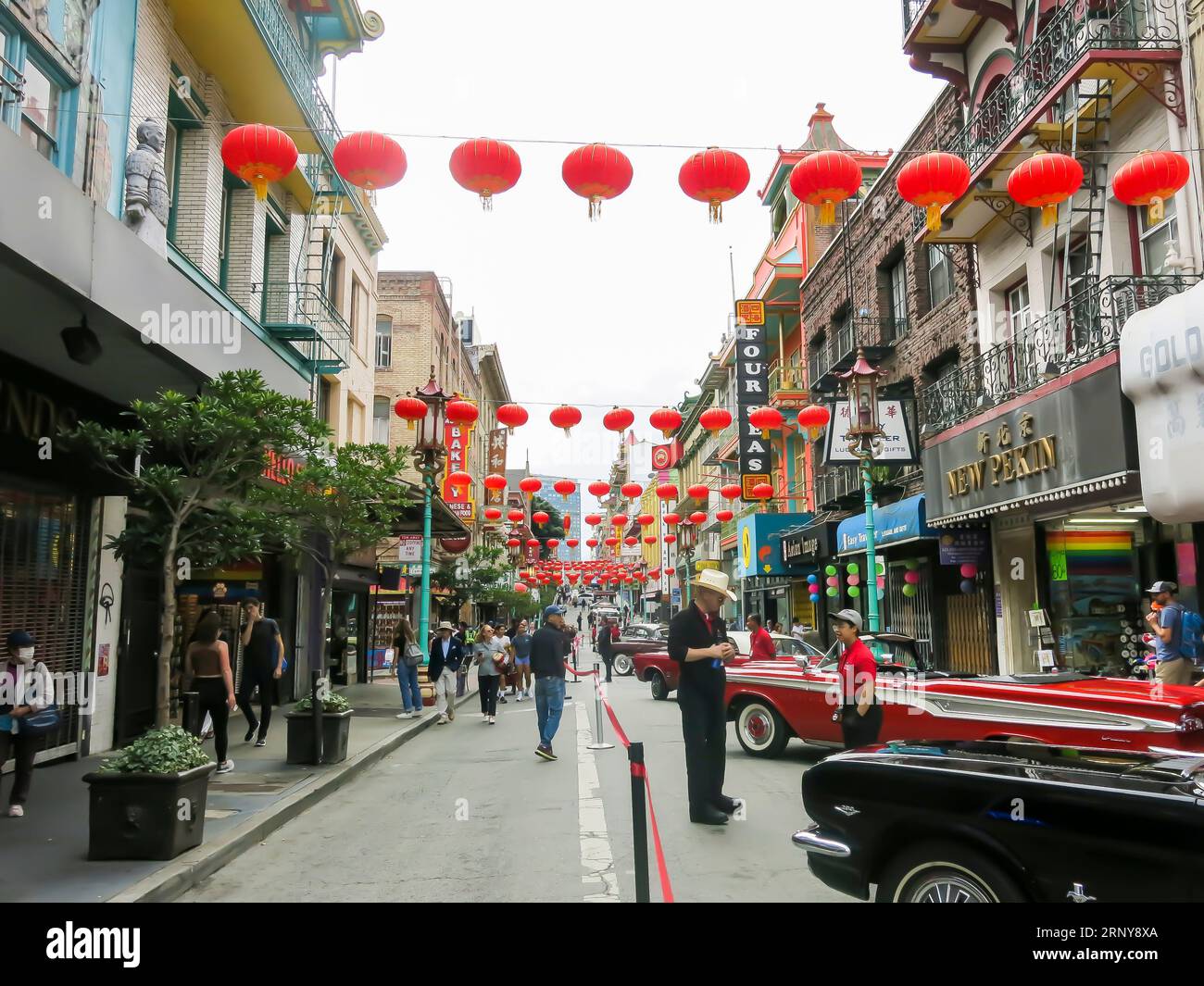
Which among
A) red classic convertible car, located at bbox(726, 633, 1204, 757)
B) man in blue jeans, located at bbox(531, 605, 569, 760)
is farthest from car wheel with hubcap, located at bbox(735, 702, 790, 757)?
man in blue jeans, located at bbox(531, 605, 569, 760)

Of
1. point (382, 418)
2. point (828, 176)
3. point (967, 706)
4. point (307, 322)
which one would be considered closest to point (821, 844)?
point (967, 706)

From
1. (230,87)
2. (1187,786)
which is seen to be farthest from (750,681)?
(230,87)

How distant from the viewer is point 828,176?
7.89 metres

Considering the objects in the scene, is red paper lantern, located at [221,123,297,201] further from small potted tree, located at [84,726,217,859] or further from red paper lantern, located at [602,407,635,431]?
red paper lantern, located at [602,407,635,431]

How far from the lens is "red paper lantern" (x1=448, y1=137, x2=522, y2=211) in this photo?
760 centimetres

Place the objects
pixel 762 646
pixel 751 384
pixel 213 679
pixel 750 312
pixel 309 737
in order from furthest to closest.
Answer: pixel 750 312, pixel 751 384, pixel 762 646, pixel 309 737, pixel 213 679

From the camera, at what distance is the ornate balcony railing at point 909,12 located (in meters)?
17.0

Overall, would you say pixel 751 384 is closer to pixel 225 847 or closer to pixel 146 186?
pixel 146 186

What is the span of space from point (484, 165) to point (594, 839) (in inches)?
227

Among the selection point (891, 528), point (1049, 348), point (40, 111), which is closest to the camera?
point (40, 111)

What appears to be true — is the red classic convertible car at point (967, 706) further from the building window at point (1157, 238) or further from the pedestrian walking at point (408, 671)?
the pedestrian walking at point (408, 671)
